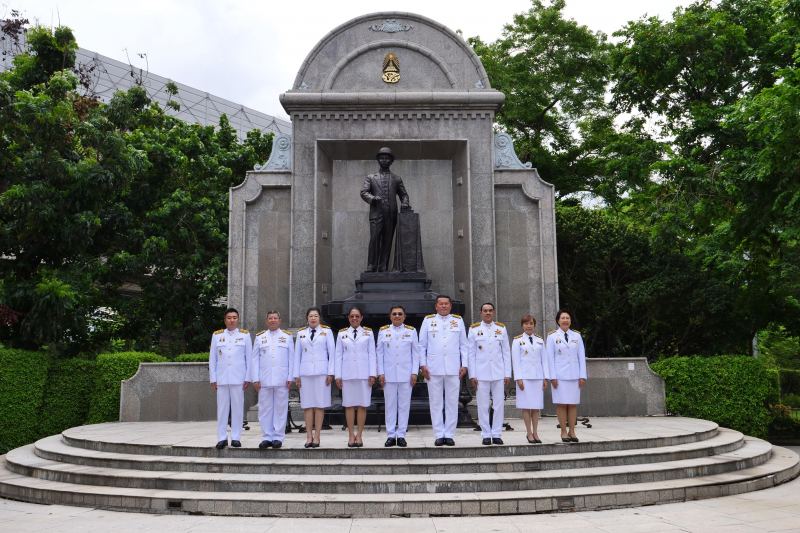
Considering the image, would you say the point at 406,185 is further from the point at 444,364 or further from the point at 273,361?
the point at 273,361

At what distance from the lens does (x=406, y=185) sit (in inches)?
571

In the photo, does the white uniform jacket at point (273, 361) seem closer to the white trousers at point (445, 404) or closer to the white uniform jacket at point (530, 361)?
the white trousers at point (445, 404)

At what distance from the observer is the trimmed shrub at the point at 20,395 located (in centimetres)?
1198

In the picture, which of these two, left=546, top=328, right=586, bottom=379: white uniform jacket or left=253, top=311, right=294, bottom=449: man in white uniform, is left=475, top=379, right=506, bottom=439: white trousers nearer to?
left=546, top=328, right=586, bottom=379: white uniform jacket

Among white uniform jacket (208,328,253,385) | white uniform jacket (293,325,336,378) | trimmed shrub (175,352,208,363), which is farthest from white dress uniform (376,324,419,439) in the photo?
trimmed shrub (175,352,208,363)

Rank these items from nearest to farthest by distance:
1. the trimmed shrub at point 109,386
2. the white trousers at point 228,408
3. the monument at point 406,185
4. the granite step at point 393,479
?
the granite step at point 393,479, the white trousers at point 228,408, the trimmed shrub at point 109,386, the monument at point 406,185

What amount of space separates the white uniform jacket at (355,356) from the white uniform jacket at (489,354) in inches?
52.1

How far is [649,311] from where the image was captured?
59.4 ft

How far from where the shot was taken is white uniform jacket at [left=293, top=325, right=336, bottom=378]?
8.41 meters

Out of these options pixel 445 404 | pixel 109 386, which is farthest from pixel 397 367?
pixel 109 386

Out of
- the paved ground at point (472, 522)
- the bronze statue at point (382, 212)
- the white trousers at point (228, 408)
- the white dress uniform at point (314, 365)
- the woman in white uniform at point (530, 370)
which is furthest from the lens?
the bronze statue at point (382, 212)

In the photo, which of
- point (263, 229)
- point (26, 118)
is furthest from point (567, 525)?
point (26, 118)

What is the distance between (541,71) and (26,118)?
17747 millimetres

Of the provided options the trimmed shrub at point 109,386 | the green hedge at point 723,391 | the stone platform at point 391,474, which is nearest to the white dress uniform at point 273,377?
the stone platform at point 391,474
